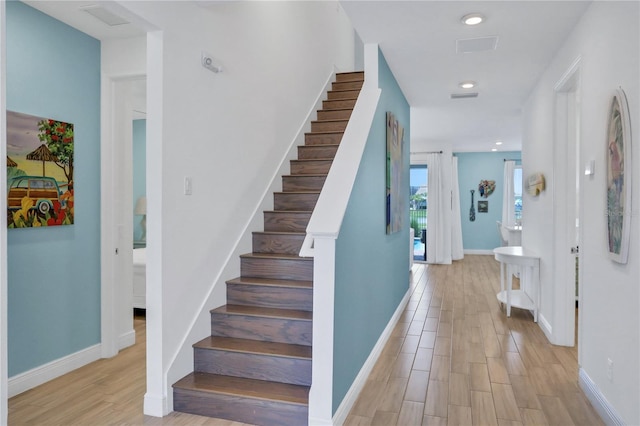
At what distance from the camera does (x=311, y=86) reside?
17.2ft

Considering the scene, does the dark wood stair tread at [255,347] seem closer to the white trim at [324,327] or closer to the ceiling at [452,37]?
the white trim at [324,327]

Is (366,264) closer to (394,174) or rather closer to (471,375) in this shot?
(471,375)

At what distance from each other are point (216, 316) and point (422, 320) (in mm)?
2510

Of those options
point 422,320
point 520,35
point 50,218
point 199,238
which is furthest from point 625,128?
point 50,218

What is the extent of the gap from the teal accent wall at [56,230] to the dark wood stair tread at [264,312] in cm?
119

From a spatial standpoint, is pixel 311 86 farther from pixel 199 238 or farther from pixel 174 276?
pixel 174 276

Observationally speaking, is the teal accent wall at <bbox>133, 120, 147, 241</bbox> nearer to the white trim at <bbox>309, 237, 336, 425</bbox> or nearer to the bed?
the bed

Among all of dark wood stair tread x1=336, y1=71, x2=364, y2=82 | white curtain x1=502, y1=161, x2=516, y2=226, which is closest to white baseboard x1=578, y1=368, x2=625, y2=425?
dark wood stair tread x1=336, y1=71, x2=364, y2=82

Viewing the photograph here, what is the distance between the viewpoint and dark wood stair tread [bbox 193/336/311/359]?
2.63 m

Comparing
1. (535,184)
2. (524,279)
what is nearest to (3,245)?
(535,184)

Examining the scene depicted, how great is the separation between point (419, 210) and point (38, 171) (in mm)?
8015

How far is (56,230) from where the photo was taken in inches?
125

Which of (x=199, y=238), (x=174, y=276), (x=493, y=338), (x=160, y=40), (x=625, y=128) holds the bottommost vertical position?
(x=493, y=338)

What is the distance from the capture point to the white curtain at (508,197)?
10.2 meters
